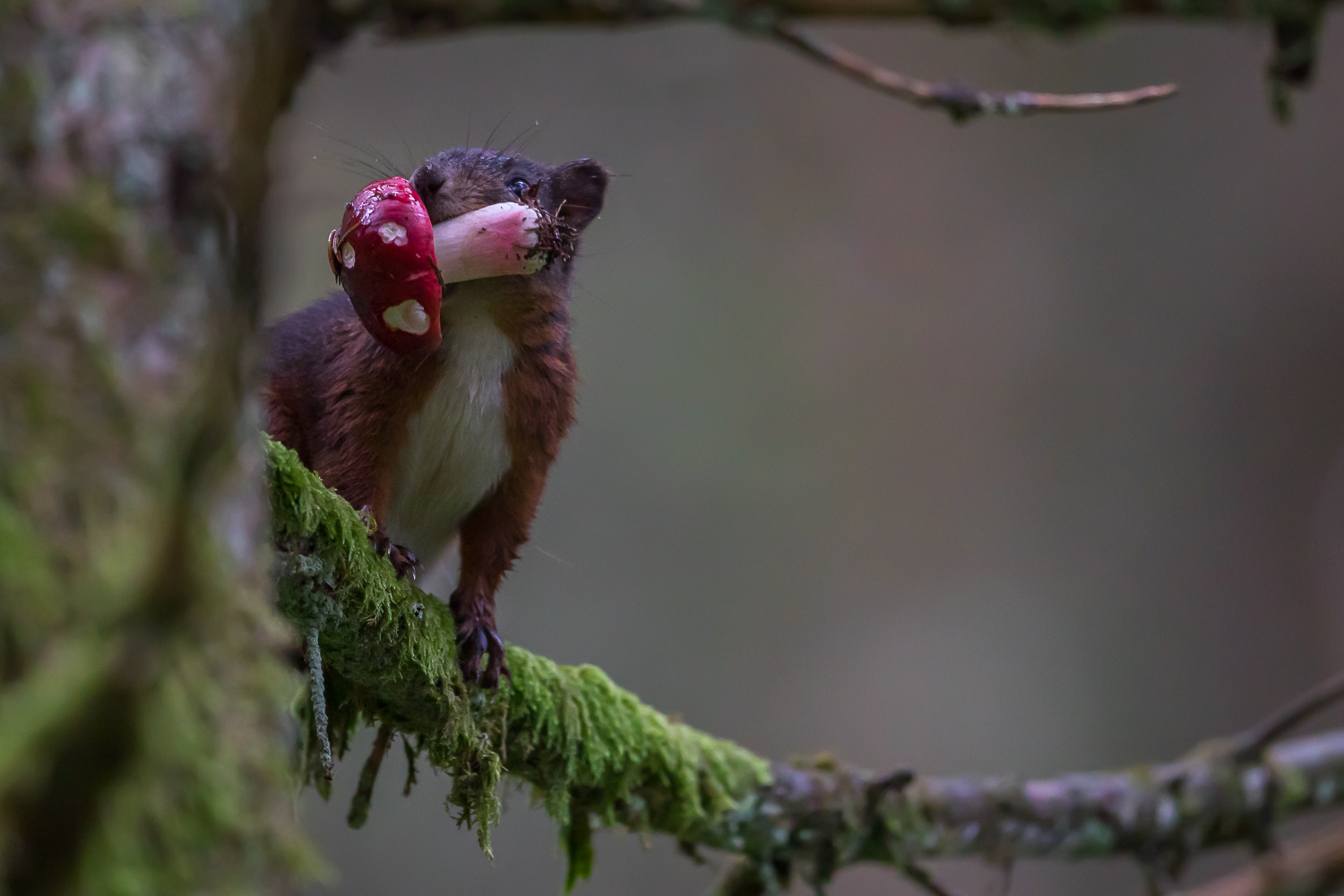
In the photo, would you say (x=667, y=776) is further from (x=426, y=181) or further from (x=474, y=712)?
(x=426, y=181)

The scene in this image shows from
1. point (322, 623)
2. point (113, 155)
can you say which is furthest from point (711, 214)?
point (113, 155)

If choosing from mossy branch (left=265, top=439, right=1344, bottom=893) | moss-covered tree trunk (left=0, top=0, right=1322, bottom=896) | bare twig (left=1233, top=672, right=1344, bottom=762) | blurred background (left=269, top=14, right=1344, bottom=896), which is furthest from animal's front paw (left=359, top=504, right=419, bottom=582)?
blurred background (left=269, top=14, right=1344, bottom=896)

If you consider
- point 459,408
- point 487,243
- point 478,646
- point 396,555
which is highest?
point 487,243

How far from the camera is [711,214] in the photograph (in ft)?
32.3

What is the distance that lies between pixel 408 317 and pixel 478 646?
70 centimetres

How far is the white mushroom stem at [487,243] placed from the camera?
2.46m

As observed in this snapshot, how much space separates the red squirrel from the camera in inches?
102

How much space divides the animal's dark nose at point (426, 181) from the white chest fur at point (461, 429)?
11.1 inches

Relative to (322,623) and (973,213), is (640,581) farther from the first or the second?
(322,623)

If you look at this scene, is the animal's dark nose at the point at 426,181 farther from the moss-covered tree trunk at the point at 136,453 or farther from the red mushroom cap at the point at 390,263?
the moss-covered tree trunk at the point at 136,453

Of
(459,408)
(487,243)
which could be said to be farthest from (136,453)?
(459,408)

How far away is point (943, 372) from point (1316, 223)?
124 inches

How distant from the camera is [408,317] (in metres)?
2.20

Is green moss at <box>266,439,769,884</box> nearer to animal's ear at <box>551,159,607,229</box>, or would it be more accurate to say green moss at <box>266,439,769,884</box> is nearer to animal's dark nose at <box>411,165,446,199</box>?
animal's dark nose at <box>411,165,446,199</box>
